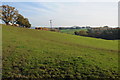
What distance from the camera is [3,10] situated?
48.2 metres

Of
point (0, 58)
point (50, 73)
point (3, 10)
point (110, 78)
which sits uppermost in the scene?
point (3, 10)

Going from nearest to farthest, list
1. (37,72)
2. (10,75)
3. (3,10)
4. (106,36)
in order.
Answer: (10,75)
(37,72)
(3,10)
(106,36)

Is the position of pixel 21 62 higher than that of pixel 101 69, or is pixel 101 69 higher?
pixel 21 62

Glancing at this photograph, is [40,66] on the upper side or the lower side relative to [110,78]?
upper

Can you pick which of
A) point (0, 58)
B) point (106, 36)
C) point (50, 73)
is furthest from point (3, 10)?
point (106, 36)

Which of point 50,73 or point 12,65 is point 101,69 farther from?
point 12,65

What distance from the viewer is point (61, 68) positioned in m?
6.61

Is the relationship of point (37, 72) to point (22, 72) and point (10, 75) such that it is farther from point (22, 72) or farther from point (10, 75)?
point (10, 75)

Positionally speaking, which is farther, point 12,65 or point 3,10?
point 3,10

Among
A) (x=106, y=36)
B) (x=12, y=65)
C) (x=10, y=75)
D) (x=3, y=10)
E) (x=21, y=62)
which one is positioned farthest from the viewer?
(x=106, y=36)

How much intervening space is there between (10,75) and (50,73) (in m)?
2.06

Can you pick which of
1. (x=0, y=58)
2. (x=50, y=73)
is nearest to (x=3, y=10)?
(x=0, y=58)

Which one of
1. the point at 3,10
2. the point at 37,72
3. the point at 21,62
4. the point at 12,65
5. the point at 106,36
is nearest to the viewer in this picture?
the point at 37,72

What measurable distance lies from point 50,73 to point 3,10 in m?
51.2
